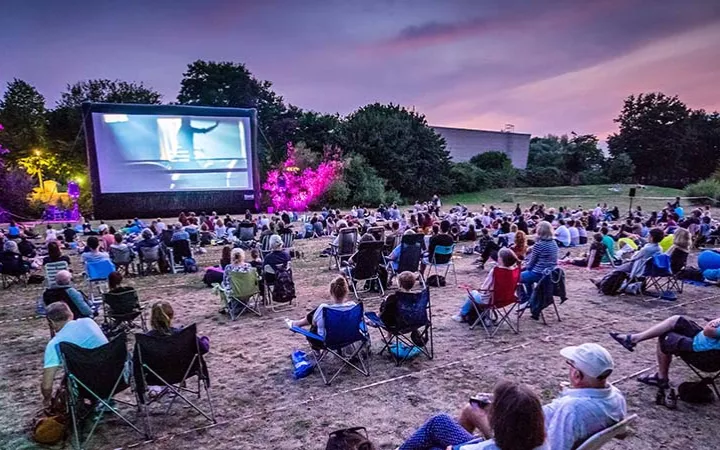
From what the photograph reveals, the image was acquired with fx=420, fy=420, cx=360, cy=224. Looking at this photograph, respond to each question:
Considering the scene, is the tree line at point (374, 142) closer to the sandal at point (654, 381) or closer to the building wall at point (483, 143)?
the building wall at point (483, 143)

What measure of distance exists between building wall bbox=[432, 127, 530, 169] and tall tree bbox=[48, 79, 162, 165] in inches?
1083

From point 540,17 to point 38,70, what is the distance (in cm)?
3749

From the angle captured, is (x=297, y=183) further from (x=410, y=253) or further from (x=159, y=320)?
(x=159, y=320)

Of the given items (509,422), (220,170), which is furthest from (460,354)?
(220,170)

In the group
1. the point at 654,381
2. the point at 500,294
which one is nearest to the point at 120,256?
the point at 500,294

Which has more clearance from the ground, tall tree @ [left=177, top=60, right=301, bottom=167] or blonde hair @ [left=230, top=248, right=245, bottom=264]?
tall tree @ [left=177, top=60, right=301, bottom=167]

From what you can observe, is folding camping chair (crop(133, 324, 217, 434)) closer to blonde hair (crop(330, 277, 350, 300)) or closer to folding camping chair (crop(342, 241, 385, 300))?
blonde hair (crop(330, 277, 350, 300))

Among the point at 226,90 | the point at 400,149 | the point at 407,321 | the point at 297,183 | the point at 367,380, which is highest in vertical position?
the point at 226,90

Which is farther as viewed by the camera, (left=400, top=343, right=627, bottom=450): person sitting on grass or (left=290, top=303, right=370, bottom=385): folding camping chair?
(left=290, top=303, right=370, bottom=385): folding camping chair

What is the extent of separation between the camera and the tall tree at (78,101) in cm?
3128

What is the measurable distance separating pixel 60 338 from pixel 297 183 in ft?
83.8

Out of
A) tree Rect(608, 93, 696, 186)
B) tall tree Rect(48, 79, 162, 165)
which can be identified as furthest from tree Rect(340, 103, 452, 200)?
tree Rect(608, 93, 696, 186)

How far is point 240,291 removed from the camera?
599 centimetres

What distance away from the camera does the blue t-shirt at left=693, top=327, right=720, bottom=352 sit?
10.6 feet
